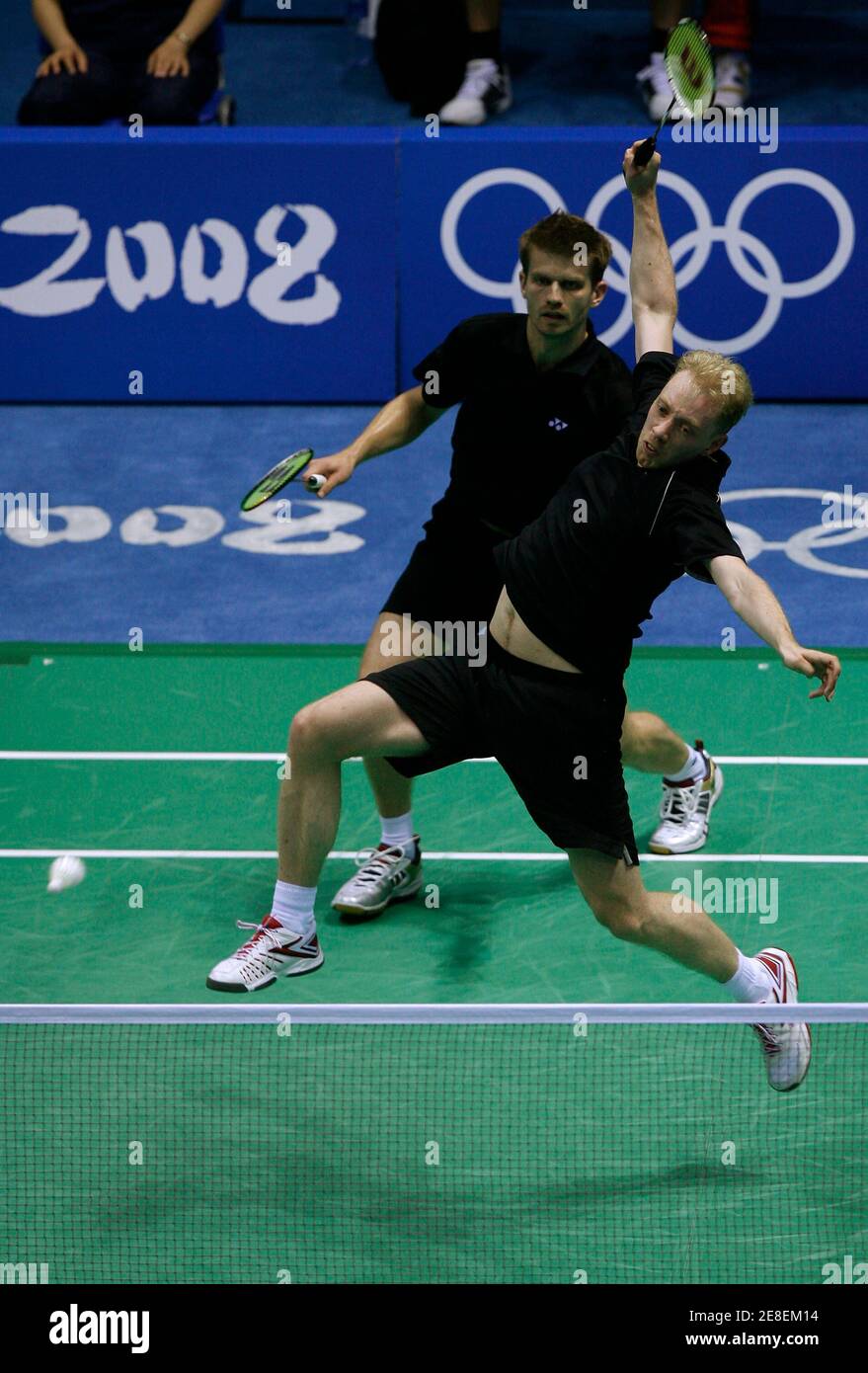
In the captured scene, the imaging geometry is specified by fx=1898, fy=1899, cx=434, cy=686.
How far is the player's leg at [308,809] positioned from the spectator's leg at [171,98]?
652cm

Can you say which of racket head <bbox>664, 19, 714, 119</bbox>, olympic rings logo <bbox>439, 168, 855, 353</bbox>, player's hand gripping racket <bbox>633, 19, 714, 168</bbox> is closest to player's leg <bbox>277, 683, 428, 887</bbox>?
player's hand gripping racket <bbox>633, 19, 714, 168</bbox>

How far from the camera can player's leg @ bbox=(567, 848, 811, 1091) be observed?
5164mm

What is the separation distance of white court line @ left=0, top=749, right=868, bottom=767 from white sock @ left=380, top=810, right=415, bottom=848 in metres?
0.94

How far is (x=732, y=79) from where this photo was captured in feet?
39.4

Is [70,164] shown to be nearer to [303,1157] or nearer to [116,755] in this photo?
[116,755]

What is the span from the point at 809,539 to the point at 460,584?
12.0ft

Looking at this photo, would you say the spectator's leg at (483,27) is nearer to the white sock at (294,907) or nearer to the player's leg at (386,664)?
the player's leg at (386,664)

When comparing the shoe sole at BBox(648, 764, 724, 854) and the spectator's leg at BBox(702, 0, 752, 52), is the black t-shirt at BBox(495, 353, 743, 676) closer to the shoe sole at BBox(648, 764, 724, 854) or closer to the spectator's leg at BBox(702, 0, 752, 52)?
the shoe sole at BBox(648, 764, 724, 854)

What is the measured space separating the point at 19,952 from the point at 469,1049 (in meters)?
1.53

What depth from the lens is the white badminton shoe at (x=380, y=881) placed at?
6324mm

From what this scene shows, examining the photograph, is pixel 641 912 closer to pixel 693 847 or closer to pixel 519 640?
pixel 519 640

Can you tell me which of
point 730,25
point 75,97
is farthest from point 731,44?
point 75,97

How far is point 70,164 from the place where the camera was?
34.1ft

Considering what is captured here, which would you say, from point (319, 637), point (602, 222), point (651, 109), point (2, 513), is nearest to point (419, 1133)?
point (319, 637)
